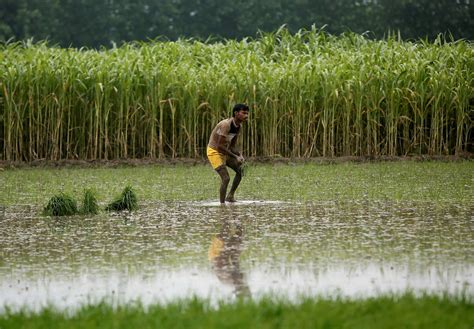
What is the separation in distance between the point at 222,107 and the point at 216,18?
34501mm

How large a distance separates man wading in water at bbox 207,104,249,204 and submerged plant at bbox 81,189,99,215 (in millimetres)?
2104

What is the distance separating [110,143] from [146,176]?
159 inches

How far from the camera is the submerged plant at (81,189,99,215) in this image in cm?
1384

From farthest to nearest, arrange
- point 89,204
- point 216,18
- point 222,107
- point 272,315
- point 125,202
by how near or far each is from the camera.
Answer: point 216,18
point 222,107
point 125,202
point 89,204
point 272,315

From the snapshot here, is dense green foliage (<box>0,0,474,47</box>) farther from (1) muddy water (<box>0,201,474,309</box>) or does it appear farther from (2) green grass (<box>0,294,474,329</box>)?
(2) green grass (<box>0,294,474,329</box>)

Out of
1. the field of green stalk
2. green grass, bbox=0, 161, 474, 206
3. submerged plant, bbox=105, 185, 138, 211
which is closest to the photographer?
submerged plant, bbox=105, 185, 138, 211

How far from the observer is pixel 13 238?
456 inches

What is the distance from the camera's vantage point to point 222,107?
2461cm

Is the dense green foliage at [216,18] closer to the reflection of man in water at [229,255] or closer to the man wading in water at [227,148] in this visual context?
the man wading in water at [227,148]

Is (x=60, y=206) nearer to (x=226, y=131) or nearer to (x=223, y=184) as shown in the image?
(x=223, y=184)

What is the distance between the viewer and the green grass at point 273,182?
16.1 meters

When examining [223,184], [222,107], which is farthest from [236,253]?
[222,107]

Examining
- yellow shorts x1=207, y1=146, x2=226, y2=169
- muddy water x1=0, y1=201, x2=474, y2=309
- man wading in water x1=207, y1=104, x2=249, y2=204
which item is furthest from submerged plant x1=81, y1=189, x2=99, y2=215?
yellow shorts x1=207, y1=146, x2=226, y2=169

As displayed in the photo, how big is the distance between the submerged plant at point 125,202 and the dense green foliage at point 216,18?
40.3 m
